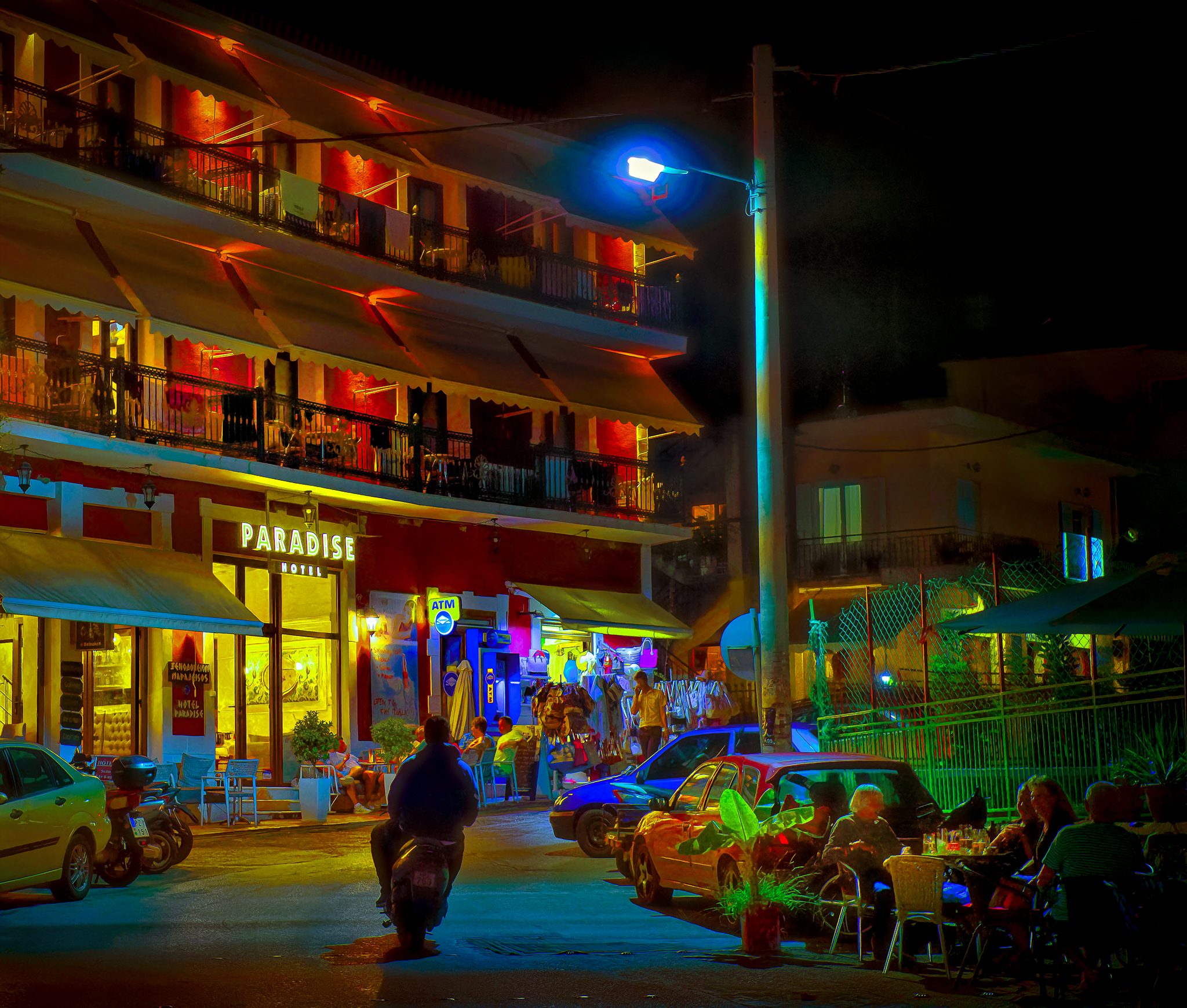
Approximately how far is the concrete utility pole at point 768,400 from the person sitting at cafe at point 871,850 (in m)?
4.30

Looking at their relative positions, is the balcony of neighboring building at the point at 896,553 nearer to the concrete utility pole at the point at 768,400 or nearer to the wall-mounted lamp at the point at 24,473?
the concrete utility pole at the point at 768,400

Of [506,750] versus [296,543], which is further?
[506,750]

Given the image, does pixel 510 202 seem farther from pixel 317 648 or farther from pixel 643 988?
pixel 643 988

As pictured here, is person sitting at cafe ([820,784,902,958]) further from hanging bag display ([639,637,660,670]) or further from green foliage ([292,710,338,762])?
hanging bag display ([639,637,660,670])

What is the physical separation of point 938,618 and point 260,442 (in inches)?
422

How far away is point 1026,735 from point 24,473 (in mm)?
13317

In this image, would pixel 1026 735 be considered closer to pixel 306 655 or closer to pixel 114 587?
pixel 114 587

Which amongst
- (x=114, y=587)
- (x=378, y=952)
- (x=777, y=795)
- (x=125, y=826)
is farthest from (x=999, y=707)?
(x=114, y=587)

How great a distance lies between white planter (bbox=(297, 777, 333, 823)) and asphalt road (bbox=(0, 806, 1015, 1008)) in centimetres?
584

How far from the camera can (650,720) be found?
22.2 m

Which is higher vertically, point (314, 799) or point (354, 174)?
point (354, 174)

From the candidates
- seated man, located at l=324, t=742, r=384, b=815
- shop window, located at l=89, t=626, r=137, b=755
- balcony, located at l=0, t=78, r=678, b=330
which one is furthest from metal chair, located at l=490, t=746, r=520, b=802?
balcony, located at l=0, t=78, r=678, b=330

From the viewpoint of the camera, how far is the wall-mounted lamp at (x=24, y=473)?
20.5 metres

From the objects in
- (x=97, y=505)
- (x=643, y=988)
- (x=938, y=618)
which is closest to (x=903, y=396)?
(x=938, y=618)
